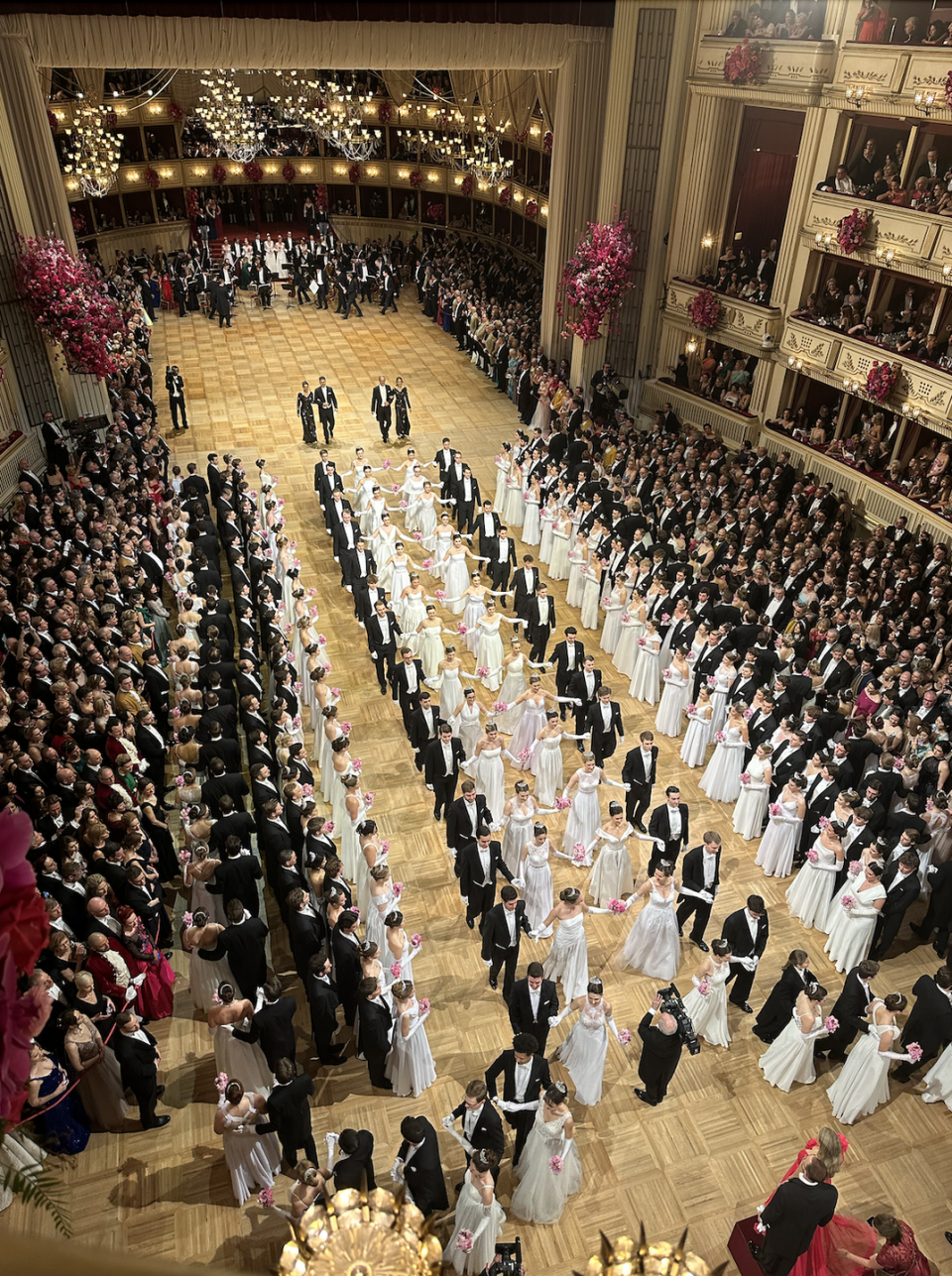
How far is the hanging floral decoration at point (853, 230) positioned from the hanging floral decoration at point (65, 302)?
11.3m

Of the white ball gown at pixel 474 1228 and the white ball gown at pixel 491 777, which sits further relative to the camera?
the white ball gown at pixel 491 777

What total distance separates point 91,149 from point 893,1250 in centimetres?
2437

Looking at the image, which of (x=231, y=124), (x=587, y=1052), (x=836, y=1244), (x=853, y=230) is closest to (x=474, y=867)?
(x=587, y=1052)

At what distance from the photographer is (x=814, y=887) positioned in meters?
8.06

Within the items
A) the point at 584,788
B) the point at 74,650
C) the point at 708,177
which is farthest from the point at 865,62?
the point at 74,650

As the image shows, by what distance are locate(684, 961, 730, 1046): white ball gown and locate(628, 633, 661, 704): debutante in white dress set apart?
179 inches

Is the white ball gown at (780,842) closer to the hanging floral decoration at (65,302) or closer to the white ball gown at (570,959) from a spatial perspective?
the white ball gown at (570,959)

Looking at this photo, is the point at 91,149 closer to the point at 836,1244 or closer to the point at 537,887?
the point at 537,887

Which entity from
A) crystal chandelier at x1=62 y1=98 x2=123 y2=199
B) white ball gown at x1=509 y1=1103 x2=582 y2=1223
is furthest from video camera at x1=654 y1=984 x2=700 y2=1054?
crystal chandelier at x1=62 y1=98 x2=123 y2=199

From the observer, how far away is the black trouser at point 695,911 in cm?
773

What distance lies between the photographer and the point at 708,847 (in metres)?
7.44

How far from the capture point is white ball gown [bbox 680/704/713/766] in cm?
983

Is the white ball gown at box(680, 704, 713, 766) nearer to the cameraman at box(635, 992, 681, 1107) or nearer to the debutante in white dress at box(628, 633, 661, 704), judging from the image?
the debutante in white dress at box(628, 633, 661, 704)

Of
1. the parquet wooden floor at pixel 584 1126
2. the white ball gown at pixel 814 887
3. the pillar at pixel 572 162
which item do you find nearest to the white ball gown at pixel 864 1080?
the parquet wooden floor at pixel 584 1126
